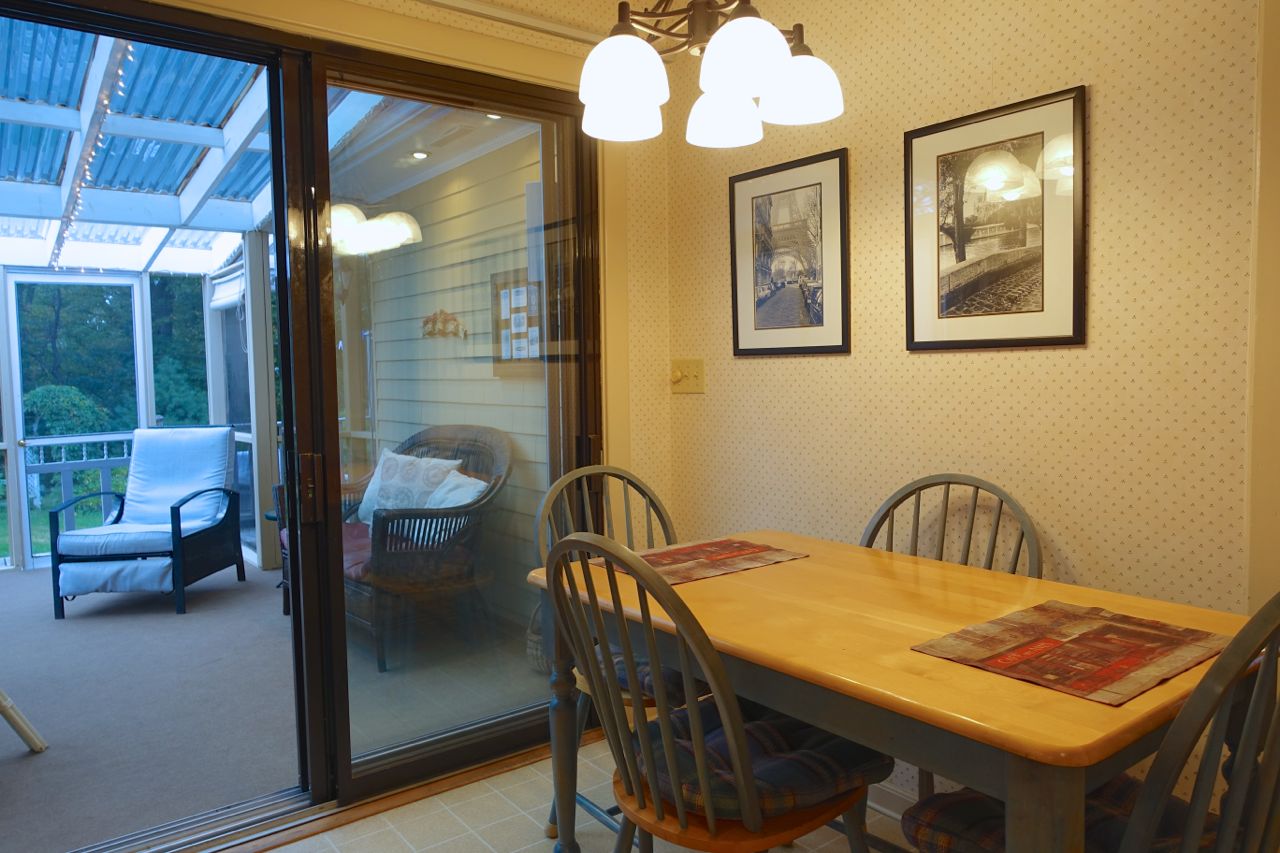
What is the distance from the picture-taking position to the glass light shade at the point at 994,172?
6.77 feet

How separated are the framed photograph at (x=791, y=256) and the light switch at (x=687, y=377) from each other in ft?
0.69

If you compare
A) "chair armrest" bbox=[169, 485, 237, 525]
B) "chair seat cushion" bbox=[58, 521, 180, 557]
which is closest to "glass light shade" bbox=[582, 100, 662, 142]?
"chair armrest" bbox=[169, 485, 237, 525]

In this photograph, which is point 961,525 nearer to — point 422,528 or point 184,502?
point 422,528

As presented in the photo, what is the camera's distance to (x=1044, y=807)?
105cm

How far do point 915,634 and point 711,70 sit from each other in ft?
3.34

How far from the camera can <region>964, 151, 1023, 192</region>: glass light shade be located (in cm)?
206

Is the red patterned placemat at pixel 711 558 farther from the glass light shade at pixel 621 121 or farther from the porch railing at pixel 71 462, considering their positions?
the porch railing at pixel 71 462

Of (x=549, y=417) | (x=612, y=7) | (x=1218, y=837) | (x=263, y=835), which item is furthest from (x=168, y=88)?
(x=1218, y=837)

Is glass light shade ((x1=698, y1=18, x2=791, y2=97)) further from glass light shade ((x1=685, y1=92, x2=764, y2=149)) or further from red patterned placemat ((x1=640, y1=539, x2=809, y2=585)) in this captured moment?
red patterned placemat ((x1=640, y1=539, x2=809, y2=585))

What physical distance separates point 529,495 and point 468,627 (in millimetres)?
468

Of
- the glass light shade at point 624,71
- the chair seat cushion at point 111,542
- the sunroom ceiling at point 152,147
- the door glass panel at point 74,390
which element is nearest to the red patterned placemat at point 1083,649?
the glass light shade at point 624,71

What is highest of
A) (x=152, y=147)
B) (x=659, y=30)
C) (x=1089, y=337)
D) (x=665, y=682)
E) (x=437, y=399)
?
(x=152, y=147)

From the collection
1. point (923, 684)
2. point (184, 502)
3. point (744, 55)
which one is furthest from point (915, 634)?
point (184, 502)

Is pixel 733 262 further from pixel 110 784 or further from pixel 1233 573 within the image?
pixel 110 784
